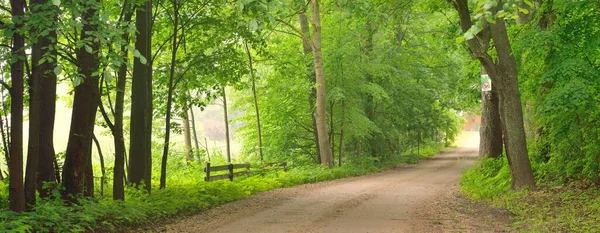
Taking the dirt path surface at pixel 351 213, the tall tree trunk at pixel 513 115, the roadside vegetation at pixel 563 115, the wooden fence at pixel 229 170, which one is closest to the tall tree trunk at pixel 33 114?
the dirt path surface at pixel 351 213

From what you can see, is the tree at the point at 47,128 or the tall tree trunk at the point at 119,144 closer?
the tree at the point at 47,128

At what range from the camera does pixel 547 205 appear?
38.2ft

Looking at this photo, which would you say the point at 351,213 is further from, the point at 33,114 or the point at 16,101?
the point at 16,101

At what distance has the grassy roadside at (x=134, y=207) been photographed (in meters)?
9.58

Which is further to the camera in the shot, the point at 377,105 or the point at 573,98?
the point at 377,105

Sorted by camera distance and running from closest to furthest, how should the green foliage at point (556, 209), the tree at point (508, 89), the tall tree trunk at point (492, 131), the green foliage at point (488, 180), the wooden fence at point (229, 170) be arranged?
the green foliage at point (556, 209), the tree at point (508, 89), the green foliage at point (488, 180), the wooden fence at point (229, 170), the tall tree trunk at point (492, 131)

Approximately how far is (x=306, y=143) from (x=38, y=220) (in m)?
22.3

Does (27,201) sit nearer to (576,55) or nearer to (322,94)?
(576,55)

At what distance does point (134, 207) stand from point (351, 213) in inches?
173

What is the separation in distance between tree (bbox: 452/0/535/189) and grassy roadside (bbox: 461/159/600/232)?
1.86 ft

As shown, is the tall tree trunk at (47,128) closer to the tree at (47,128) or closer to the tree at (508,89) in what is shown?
the tree at (47,128)

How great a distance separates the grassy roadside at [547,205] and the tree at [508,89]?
0.57 m

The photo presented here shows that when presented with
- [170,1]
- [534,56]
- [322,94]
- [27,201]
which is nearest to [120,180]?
[27,201]

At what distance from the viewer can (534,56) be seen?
12.8m
